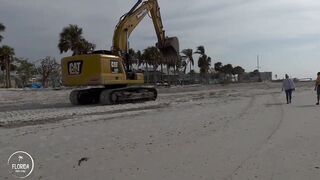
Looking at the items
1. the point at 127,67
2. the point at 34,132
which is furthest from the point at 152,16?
the point at 34,132

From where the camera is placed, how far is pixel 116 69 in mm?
26094

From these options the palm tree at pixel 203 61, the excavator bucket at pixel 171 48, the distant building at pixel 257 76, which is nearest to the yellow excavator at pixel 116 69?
the excavator bucket at pixel 171 48

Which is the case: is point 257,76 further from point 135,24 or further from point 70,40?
point 135,24

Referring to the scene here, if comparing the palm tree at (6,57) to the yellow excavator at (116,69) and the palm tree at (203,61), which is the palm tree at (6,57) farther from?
the palm tree at (203,61)

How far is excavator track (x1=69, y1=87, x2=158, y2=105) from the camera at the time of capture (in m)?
25.8

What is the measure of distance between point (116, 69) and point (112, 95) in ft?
4.53

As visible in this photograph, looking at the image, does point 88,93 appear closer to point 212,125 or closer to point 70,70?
point 70,70

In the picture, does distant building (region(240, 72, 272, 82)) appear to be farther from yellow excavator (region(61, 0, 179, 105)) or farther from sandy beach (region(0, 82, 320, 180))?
sandy beach (region(0, 82, 320, 180))

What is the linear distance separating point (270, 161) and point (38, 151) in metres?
4.48

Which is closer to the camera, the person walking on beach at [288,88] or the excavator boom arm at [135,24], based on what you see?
the person walking on beach at [288,88]

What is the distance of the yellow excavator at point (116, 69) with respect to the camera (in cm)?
2502

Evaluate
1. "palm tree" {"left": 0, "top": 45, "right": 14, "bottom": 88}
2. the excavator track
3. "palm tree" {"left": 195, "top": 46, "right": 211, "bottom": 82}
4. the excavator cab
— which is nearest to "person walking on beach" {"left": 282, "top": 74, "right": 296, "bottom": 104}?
the excavator cab

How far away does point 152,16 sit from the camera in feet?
101

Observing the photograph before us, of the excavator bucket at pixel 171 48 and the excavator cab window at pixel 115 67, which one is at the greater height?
the excavator bucket at pixel 171 48
